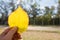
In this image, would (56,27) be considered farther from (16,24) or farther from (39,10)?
(16,24)

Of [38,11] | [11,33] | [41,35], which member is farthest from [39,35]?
[11,33]

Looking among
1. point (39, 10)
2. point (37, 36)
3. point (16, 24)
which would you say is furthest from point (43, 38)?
point (16, 24)

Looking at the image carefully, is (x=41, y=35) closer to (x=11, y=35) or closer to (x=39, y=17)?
(x=39, y=17)

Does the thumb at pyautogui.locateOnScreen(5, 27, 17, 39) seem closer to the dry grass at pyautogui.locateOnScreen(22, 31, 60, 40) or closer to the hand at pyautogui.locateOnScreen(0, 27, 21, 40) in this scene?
the hand at pyautogui.locateOnScreen(0, 27, 21, 40)

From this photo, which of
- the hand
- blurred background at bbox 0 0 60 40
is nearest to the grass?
blurred background at bbox 0 0 60 40

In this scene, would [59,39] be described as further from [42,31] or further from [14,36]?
[14,36]

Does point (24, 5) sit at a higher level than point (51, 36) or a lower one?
higher

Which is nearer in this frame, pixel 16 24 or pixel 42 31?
pixel 16 24
